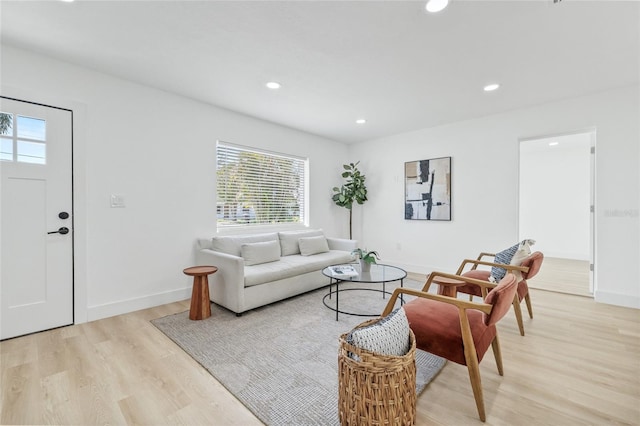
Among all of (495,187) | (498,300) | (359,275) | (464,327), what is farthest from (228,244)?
(495,187)

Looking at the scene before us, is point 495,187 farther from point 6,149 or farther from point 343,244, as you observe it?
point 6,149

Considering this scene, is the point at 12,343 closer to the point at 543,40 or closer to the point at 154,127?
the point at 154,127

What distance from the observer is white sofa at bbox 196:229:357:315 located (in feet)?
9.48

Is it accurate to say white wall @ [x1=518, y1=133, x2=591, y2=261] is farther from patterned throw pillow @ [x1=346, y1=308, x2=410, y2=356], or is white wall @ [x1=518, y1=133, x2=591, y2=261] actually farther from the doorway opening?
patterned throw pillow @ [x1=346, y1=308, x2=410, y2=356]

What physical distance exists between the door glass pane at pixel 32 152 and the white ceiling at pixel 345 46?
84 cm

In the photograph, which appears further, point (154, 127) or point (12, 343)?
point (154, 127)

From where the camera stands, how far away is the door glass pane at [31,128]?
2.43 metres

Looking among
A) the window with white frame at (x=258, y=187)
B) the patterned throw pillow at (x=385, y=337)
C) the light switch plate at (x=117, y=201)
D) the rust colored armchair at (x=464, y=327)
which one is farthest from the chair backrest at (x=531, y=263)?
the light switch plate at (x=117, y=201)

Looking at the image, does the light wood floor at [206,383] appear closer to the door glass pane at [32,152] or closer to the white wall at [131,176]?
the white wall at [131,176]

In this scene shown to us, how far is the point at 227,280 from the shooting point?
115 inches

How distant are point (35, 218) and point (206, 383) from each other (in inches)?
87.1

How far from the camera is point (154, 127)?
3191 mm

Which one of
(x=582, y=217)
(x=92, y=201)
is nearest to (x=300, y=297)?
(x=92, y=201)

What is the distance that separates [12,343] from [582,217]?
9.00m
